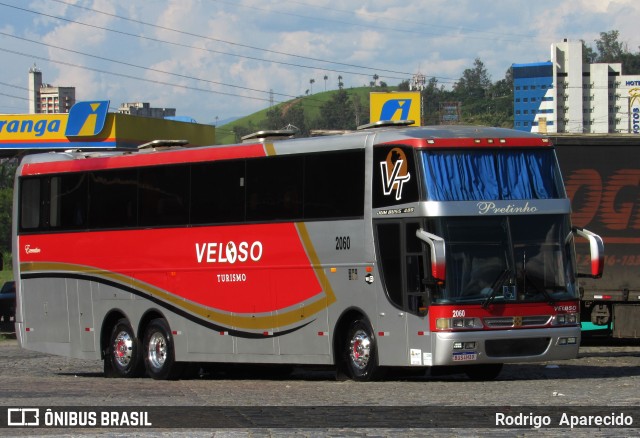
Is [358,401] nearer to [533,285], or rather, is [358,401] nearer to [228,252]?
[533,285]

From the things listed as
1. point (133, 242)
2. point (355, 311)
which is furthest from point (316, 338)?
point (133, 242)

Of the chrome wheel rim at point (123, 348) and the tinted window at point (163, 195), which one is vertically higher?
the tinted window at point (163, 195)

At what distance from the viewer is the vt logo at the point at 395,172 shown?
19.1 meters

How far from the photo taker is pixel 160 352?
77.8 feet

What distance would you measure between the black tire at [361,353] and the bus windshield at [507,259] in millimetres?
1509

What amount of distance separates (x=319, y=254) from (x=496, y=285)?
3.11 metres

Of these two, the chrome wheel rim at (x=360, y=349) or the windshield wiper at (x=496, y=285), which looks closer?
the windshield wiper at (x=496, y=285)

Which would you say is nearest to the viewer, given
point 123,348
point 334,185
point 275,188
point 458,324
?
point 458,324

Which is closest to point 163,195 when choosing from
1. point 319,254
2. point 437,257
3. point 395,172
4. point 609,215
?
point 319,254

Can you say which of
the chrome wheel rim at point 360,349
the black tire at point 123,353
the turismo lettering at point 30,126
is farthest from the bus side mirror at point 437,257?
the turismo lettering at point 30,126

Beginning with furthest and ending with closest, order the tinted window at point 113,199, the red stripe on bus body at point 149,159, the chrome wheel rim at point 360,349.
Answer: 1. the tinted window at point 113,199
2. the red stripe on bus body at point 149,159
3. the chrome wheel rim at point 360,349

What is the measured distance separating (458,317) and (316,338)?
115 inches

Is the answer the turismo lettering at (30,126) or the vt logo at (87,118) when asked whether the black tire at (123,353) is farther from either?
the turismo lettering at (30,126)

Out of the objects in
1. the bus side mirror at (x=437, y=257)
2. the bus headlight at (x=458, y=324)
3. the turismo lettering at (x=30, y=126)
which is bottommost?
the bus headlight at (x=458, y=324)
